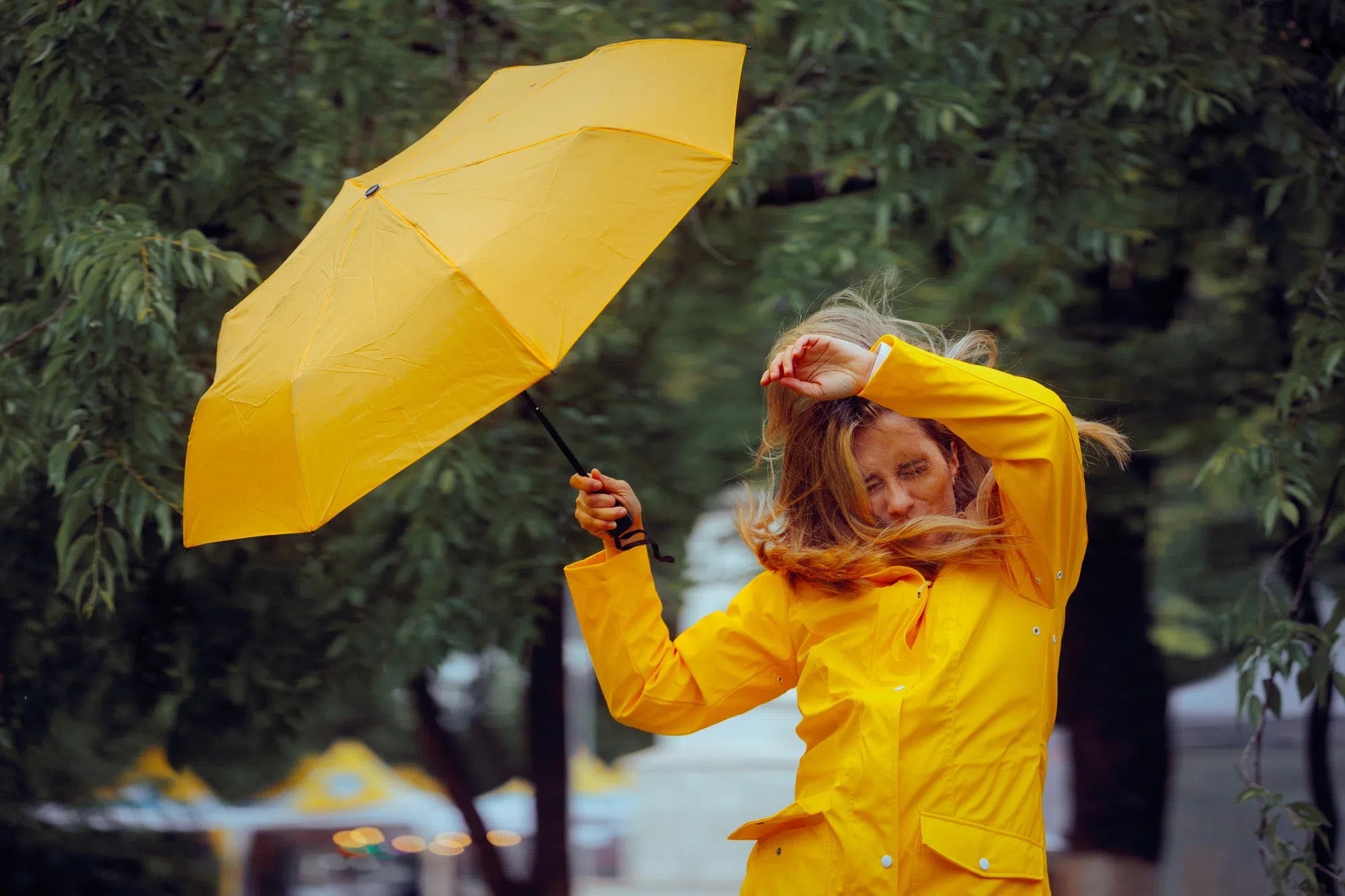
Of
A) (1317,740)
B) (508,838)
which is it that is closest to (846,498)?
(1317,740)

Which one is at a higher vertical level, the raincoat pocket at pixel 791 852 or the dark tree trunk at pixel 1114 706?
the raincoat pocket at pixel 791 852

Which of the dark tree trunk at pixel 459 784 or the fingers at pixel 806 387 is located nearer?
the fingers at pixel 806 387

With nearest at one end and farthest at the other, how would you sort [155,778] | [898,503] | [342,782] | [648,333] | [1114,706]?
[898,503] → [648,333] → [1114,706] → [155,778] → [342,782]

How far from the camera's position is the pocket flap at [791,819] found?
84.0 inches

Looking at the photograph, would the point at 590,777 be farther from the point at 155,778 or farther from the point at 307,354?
the point at 307,354

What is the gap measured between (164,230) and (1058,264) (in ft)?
9.87

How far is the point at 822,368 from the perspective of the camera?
2094mm

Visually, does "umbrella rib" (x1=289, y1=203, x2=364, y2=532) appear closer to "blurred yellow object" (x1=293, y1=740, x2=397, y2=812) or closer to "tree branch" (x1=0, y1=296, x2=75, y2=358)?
"tree branch" (x1=0, y1=296, x2=75, y2=358)

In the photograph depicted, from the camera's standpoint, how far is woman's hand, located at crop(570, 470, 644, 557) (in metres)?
2.32

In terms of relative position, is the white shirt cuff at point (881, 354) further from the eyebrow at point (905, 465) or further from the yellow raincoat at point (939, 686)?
the eyebrow at point (905, 465)

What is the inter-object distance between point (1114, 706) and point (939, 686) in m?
4.56

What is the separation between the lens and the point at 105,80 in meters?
3.28

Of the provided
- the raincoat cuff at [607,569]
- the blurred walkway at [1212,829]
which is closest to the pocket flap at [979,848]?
the raincoat cuff at [607,569]

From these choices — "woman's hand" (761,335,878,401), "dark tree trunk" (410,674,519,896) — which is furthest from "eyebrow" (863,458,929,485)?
"dark tree trunk" (410,674,519,896)
